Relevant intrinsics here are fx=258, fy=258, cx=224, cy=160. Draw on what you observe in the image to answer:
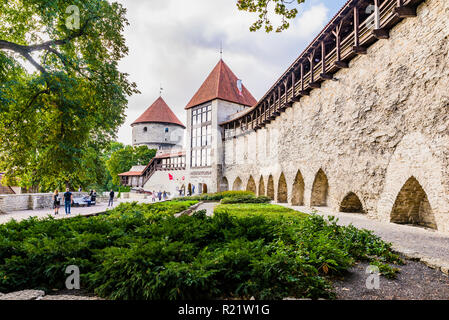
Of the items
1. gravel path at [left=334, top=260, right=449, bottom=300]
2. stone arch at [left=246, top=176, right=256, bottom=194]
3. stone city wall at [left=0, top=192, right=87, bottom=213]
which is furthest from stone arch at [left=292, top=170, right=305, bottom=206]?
stone city wall at [left=0, top=192, right=87, bottom=213]

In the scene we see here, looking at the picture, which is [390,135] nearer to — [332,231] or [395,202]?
[395,202]

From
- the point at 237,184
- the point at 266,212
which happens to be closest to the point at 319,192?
the point at 266,212

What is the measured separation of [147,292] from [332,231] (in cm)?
397

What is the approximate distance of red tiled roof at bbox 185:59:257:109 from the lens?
34500 millimetres

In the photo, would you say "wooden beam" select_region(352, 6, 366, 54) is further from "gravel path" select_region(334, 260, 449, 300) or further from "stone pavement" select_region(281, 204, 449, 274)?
"gravel path" select_region(334, 260, 449, 300)

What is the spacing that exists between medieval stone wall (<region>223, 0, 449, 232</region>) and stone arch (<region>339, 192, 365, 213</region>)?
63 millimetres

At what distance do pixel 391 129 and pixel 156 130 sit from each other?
44738mm

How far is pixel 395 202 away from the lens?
8422mm

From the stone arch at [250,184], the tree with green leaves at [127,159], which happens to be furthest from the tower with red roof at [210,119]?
the tree with green leaves at [127,159]

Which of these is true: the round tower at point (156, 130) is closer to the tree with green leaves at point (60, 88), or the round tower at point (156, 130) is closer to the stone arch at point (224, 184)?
the stone arch at point (224, 184)

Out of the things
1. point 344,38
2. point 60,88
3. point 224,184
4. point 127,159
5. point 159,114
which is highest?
point 159,114

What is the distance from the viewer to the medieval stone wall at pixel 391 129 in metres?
6.91

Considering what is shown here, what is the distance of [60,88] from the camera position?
24.4ft

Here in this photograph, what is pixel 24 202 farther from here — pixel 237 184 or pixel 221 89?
pixel 221 89
